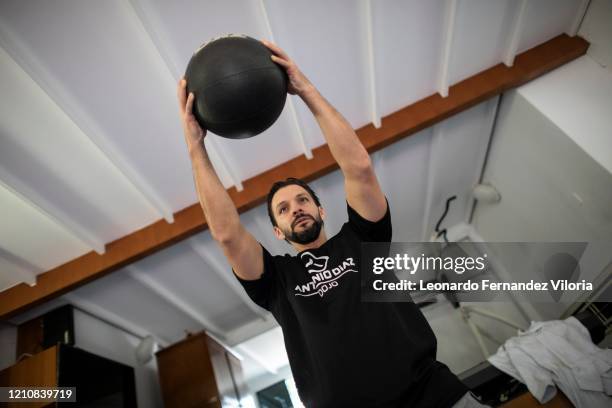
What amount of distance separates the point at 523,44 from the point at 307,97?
2772mm

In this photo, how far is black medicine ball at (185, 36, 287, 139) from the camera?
1.32 meters

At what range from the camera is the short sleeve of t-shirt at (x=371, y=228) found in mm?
1532

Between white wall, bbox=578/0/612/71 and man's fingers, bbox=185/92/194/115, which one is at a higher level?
white wall, bbox=578/0/612/71

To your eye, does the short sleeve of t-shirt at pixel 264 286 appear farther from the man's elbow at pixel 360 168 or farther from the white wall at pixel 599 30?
the white wall at pixel 599 30

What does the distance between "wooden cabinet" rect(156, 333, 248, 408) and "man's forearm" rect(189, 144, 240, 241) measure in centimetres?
232

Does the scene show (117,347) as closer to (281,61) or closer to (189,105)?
(189,105)

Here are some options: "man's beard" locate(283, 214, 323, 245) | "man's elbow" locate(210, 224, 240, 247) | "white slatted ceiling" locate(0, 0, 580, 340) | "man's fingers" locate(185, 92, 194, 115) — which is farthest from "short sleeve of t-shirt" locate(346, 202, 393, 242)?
"white slatted ceiling" locate(0, 0, 580, 340)

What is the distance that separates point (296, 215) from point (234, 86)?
61cm

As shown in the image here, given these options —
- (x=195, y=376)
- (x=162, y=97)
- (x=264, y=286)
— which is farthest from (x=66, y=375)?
(x=162, y=97)

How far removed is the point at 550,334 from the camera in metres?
2.76

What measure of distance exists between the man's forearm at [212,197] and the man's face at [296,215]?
298mm

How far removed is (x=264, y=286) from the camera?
1.55 m

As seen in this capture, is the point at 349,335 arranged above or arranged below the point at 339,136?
below

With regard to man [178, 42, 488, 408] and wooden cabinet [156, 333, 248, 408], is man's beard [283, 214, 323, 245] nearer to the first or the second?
man [178, 42, 488, 408]
